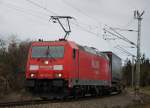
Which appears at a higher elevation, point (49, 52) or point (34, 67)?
point (49, 52)

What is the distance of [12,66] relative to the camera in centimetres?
5253

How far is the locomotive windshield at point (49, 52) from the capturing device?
26969 mm

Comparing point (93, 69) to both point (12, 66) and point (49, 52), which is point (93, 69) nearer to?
point (49, 52)

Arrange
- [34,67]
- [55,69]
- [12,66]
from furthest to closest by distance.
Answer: [12,66]
[34,67]
[55,69]

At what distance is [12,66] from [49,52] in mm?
26097

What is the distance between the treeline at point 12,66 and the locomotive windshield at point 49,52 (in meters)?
10.7

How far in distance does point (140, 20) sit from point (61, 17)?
1758cm

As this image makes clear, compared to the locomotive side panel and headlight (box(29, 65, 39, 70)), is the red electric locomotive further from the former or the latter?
the locomotive side panel

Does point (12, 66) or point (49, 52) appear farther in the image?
point (12, 66)

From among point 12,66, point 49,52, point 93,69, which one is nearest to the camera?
point 49,52

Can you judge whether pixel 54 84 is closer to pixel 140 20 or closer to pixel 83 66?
pixel 83 66

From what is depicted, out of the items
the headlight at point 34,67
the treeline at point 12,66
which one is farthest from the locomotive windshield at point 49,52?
the treeline at point 12,66

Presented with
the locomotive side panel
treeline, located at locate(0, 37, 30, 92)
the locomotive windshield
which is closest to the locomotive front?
the locomotive windshield

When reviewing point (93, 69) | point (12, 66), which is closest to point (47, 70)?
point (93, 69)
